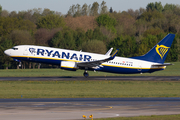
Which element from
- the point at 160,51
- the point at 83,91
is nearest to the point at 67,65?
the point at 83,91

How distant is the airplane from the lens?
5281 cm

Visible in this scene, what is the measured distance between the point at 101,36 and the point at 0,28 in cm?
4647

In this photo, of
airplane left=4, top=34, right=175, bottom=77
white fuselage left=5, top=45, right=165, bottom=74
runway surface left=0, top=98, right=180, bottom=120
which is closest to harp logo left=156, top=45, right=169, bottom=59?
airplane left=4, top=34, right=175, bottom=77

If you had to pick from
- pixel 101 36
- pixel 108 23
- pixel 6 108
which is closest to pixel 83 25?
pixel 108 23

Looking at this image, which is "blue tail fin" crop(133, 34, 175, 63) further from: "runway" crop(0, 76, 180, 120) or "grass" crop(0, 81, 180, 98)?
"runway" crop(0, 76, 180, 120)

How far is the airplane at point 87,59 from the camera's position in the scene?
173 ft

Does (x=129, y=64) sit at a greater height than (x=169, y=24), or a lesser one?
lesser

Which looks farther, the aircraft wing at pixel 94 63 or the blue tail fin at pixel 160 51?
the blue tail fin at pixel 160 51

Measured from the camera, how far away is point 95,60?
54.9 meters

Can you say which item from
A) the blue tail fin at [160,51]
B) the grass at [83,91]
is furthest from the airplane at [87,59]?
the grass at [83,91]

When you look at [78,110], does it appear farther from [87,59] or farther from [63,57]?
[87,59]

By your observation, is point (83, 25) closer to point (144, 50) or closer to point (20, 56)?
point (144, 50)

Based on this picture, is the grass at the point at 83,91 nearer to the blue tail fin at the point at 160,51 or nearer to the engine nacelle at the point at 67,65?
the engine nacelle at the point at 67,65

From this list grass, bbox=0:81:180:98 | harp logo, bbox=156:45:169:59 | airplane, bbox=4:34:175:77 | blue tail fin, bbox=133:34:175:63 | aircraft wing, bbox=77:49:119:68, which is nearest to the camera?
grass, bbox=0:81:180:98
